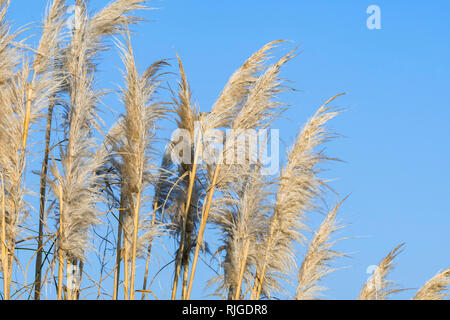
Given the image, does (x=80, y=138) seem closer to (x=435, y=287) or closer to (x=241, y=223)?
(x=241, y=223)

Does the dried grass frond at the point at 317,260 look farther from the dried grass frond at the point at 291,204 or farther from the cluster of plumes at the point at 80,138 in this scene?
the cluster of plumes at the point at 80,138

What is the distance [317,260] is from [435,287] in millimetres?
937

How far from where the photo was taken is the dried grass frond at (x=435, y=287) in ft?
15.5

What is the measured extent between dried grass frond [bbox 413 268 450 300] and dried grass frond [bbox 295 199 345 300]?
2.18ft

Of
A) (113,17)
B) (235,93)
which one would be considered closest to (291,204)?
(235,93)

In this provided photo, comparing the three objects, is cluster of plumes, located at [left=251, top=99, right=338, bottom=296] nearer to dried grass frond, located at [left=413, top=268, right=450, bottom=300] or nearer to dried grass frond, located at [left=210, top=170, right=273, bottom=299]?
dried grass frond, located at [left=210, top=170, right=273, bottom=299]

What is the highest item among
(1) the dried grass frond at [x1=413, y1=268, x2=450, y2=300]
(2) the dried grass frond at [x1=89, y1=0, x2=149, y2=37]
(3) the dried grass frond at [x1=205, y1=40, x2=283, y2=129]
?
(2) the dried grass frond at [x1=89, y1=0, x2=149, y2=37]

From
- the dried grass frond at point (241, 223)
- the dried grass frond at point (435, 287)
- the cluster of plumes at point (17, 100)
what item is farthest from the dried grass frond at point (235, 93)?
the dried grass frond at point (435, 287)

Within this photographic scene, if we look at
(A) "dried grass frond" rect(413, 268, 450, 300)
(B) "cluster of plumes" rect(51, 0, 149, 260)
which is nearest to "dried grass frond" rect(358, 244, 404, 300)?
(A) "dried grass frond" rect(413, 268, 450, 300)

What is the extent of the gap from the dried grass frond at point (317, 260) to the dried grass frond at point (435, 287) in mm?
666

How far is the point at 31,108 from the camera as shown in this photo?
4457 mm

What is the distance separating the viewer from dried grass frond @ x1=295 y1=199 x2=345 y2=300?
475 centimetres

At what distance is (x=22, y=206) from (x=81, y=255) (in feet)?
1.78
